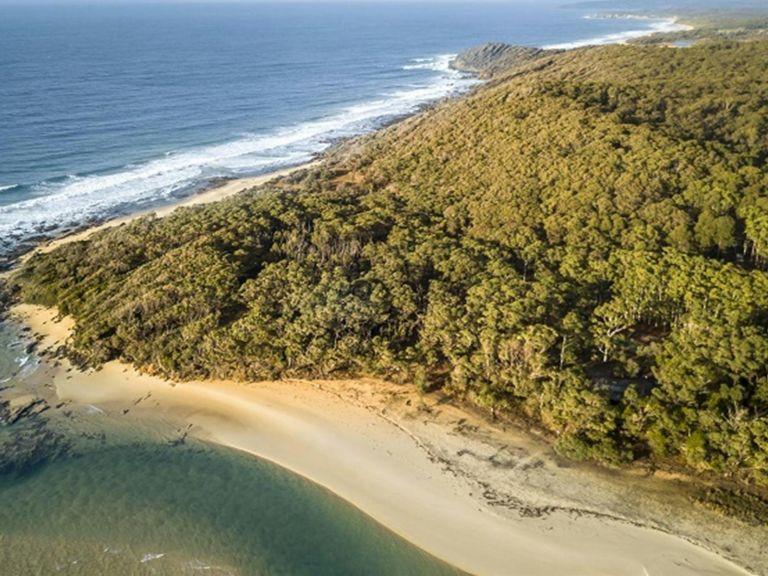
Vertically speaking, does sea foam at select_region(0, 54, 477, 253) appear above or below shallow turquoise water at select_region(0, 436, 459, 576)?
above

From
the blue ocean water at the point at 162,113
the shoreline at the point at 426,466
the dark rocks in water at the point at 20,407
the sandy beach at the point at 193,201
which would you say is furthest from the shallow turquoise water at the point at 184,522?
the blue ocean water at the point at 162,113

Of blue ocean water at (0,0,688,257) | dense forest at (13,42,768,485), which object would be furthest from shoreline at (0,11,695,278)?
dense forest at (13,42,768,485)

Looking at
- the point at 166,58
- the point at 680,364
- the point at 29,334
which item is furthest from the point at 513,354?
the point at 166,58

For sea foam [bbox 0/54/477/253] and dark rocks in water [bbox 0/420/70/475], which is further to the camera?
sea foam [bbox 0/54/477/253]

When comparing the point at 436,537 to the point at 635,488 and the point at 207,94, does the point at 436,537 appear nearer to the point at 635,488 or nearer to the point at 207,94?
the point at 635,488

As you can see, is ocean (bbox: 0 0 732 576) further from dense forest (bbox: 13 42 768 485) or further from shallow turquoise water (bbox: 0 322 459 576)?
dense forest (bbox: 13 42 768 485)

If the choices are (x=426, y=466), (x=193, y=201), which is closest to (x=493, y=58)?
(x=193, y=201)
